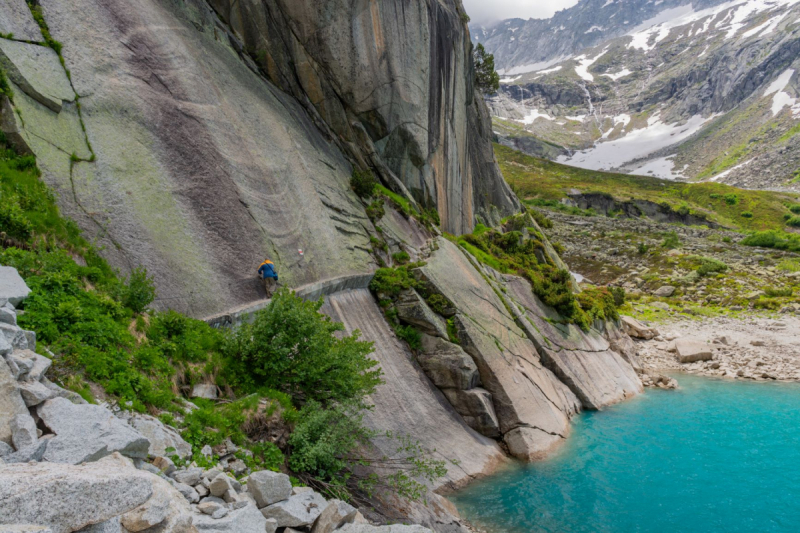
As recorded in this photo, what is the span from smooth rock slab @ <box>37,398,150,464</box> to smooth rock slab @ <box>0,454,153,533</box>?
693mm

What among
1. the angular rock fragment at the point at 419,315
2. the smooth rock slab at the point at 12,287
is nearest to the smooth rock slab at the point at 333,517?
the smooth rock slab at the point at 12,287

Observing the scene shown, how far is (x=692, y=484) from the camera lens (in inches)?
731

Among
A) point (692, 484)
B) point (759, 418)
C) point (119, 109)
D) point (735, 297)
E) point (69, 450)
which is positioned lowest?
point (735, 297)

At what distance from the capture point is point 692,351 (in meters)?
41.0

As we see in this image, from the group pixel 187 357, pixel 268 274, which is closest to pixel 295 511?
pixel 187 357

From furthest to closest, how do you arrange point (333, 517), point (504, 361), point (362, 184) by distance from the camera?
point (362, 184)
point (504, 361)
point (333, 517)

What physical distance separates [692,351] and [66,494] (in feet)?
160

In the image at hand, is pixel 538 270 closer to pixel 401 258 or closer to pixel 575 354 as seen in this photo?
pixel 575 354

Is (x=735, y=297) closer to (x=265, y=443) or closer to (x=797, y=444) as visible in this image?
(x=797, y=444)

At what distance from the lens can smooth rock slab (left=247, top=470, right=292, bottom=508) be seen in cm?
759

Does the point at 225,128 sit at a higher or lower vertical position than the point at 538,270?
Answer: higher

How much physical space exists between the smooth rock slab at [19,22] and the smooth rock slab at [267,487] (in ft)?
53.9

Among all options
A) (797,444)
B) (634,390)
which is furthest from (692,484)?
(634,390)

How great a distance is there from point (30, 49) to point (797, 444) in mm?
38702
